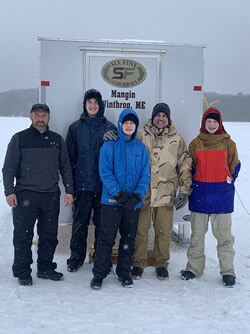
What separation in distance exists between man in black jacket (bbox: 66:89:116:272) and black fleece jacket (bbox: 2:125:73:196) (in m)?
0.32

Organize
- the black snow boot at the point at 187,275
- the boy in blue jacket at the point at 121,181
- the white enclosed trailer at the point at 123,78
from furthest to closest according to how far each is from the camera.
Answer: the white enclosed trailer at the point at 123,78 → the black snow boot at the point at 187,275 → the boy in blue jacket at the point at 121,181

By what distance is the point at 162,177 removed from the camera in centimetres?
410

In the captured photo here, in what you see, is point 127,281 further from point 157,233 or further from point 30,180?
point 30,180

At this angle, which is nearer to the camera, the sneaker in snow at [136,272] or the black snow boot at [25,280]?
the black snow boot at [25,280]

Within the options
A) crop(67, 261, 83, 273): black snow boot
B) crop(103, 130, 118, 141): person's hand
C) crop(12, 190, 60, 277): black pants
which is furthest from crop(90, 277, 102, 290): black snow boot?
crop(103, 130, 118, 141): person's hand

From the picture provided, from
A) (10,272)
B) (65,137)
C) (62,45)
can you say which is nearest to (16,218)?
(10,272)

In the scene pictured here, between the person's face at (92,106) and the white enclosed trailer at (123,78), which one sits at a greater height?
the white enclosed trailer at (123,78)

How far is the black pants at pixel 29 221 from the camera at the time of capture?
150 inches

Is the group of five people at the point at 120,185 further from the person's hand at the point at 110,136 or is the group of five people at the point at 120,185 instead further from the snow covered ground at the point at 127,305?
the snow covered ground at the point at 127,305

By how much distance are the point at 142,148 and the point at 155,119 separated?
1.35ft

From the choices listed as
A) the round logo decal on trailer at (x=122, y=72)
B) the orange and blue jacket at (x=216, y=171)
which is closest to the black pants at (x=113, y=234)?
the orange and blue jacket at (x=216, y=171)

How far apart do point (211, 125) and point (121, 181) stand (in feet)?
3.64

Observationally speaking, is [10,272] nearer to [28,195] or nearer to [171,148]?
[28,195]

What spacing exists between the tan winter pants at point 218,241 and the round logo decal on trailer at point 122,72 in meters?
1.71
